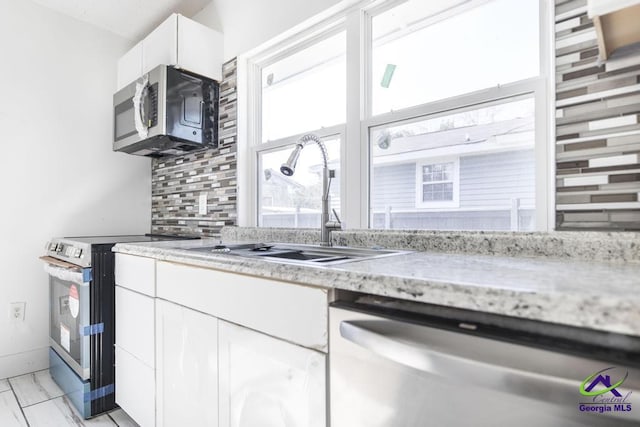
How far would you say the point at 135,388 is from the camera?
63.1 inches

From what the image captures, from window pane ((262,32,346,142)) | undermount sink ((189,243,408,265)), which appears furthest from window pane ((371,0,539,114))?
undermount sink ((189,243,408,265))

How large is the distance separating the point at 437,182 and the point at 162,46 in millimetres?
1886

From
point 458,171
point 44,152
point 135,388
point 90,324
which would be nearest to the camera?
point 458,171

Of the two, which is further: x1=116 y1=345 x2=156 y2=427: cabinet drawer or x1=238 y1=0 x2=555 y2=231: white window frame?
x1=116 y1=345 x2=156 y2=427: cabinet drawer

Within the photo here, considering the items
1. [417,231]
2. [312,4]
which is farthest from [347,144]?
[312,4]

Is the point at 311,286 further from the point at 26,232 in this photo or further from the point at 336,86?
the point at 26,232

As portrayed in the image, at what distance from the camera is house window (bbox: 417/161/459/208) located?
1401 mm

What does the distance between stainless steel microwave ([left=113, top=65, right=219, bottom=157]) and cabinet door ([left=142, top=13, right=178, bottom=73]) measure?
0.10 metres

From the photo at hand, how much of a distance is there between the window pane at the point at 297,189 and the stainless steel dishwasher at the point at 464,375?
3.51 ft

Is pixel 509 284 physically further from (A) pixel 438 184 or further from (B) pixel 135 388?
(B) pixel 135 388

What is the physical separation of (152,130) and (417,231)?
1708mm

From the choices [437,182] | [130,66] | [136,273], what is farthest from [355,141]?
[130,66]

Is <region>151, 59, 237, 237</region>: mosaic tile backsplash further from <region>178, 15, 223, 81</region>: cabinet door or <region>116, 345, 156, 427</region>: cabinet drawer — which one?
<region>116, 345, 156, 427</region>: cabinet drawer
